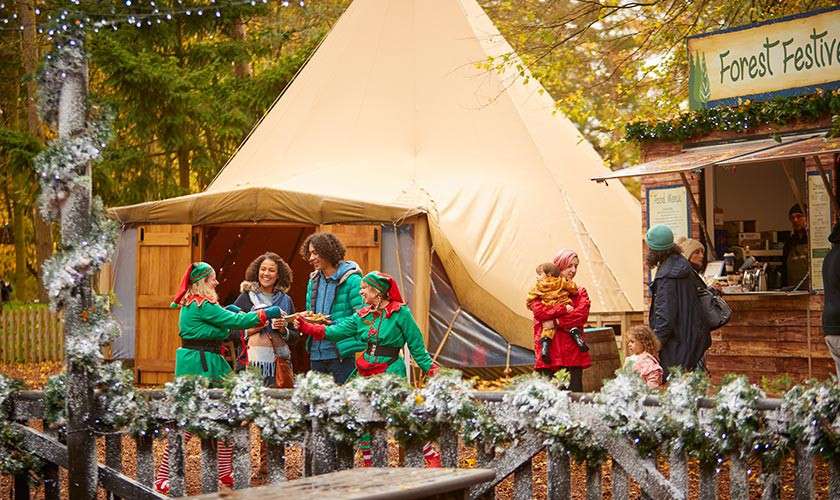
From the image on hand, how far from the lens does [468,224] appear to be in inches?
580

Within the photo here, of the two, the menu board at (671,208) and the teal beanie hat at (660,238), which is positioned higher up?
the menu board at (671,208)

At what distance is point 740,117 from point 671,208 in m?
1.26

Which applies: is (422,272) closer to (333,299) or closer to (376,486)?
(333,299)

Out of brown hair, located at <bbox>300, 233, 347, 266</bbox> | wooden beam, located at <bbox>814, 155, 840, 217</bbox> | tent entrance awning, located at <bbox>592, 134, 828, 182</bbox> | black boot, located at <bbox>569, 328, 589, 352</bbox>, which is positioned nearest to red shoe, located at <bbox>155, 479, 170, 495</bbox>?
brown hair, located at <bbox>300, 233, 347, 266</bbox>

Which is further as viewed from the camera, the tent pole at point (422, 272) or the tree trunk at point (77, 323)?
the tent pole at point (422, 272)

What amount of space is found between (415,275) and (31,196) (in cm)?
1075

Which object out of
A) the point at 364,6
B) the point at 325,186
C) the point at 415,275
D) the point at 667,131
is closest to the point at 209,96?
the point at 364,6

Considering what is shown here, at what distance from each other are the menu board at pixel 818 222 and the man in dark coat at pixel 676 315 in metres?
3.07

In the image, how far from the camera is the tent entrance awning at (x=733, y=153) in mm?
10377

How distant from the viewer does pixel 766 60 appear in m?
11.7

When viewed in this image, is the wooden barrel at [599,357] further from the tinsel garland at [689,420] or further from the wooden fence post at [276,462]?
the tinsel garland at [689,420]

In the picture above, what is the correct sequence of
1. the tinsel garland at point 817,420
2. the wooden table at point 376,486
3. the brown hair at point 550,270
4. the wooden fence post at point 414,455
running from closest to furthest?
the wooden table at point 376,486
the tinsel garland at point 817,420
the wooden fence post at point 414,455
the brown hair at point 550,270

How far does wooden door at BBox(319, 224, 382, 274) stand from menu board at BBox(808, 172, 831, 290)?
424 cm

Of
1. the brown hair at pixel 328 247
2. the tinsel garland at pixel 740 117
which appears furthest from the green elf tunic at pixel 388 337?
the tinsel garland at pixel 740 117
